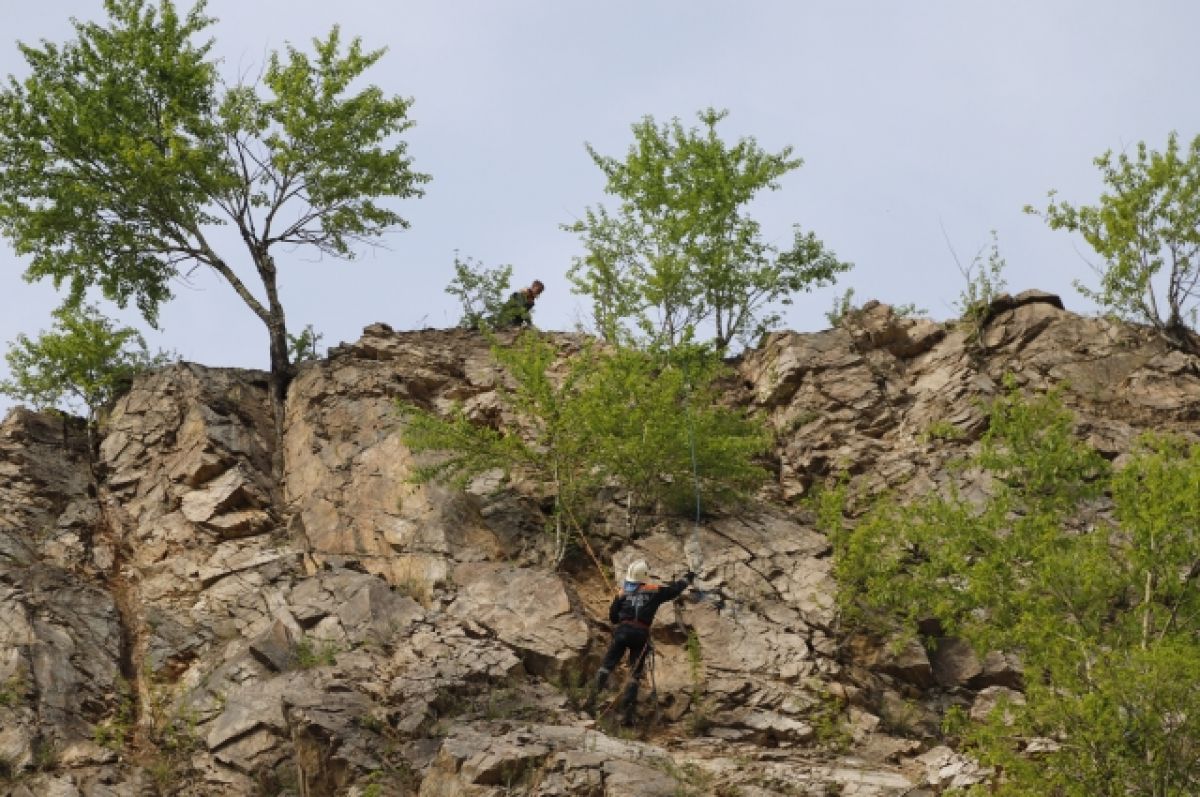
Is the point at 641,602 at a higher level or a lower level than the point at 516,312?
lower

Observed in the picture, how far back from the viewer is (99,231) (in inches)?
1066

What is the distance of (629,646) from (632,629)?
0.24 m

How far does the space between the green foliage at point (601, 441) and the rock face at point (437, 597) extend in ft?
2.03

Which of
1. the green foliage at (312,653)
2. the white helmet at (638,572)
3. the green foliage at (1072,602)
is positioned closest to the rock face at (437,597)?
the green foliage at (312,653)

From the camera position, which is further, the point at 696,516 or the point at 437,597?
the point at 696,516

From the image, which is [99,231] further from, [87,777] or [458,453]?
[87,777]

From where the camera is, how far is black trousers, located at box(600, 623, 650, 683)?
59.1 ft

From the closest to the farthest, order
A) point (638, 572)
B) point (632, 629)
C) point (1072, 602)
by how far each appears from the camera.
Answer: point (1072, 602) < point (632, 629) < point (638, 572)

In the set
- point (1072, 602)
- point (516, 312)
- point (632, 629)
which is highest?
point (516, 312)

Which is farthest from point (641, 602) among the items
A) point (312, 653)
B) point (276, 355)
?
point (276, 355)

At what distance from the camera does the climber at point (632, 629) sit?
1789 centimetres

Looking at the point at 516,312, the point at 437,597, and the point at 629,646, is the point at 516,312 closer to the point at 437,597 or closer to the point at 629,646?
the point at 437,597

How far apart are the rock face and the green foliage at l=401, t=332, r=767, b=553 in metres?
0.62

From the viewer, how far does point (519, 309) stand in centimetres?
2891
